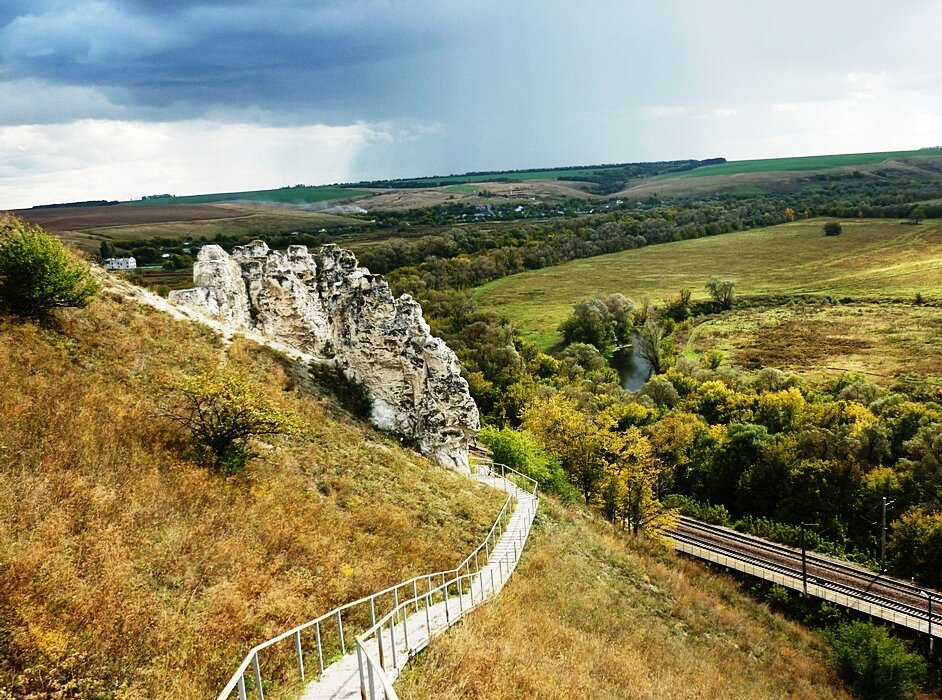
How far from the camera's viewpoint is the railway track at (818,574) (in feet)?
120

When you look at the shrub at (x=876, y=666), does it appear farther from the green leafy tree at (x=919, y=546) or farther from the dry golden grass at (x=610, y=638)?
the green leafy tree at (x=919, y=546)

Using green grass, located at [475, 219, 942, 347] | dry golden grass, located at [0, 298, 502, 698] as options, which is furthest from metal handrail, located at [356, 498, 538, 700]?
green grass, located at [475, 219, 942, 347]

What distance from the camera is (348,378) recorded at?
30922 mm

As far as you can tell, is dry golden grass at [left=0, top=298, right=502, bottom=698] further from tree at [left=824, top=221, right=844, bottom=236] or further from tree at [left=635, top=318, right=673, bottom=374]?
tree at [left=824, top=221, right=844, bottom=236]

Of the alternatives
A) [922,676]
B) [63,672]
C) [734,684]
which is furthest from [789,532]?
[63,672]

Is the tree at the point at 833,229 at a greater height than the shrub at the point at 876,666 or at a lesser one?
greater

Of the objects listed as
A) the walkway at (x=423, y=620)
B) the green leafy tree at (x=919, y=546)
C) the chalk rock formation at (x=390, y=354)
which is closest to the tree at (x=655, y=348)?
the green leafy tree at (x=919, y=546)

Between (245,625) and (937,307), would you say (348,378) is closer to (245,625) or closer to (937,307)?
(245,625)

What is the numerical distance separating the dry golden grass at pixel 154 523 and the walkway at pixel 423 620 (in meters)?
1.03

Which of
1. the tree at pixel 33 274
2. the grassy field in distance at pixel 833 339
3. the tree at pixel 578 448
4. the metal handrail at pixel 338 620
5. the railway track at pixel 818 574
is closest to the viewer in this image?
the metal handrail at pixel 338 620

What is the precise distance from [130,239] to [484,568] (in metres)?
110

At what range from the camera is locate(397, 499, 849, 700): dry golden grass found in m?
13.8

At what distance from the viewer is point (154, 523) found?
14.0m

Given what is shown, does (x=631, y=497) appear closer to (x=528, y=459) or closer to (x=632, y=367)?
(x=528, y=459)
